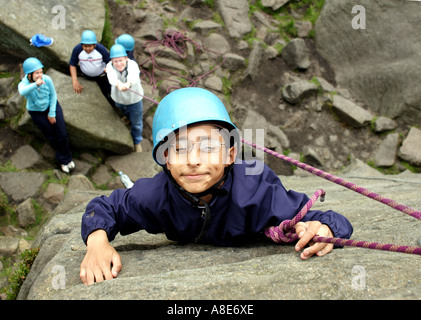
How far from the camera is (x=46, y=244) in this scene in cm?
309

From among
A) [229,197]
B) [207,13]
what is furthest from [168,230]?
[207,13]

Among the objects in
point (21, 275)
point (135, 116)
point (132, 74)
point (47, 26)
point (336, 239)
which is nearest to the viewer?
point (336, 239)

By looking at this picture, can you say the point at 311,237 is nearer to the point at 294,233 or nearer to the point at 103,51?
the point at 294,233

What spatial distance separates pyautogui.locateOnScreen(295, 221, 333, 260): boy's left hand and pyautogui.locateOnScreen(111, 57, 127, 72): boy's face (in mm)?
4548

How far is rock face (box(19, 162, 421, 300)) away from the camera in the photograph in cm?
172

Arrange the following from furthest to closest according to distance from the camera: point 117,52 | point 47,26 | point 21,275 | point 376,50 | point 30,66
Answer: point 376,50
point 47,26
point 117,52
point 30,66
point 21,275

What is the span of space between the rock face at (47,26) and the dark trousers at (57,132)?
162 centimetres

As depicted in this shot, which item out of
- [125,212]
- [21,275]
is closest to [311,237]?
[125,212]

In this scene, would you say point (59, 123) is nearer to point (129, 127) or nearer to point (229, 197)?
point (129, 127)

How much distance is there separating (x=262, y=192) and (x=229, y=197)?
0.24 m

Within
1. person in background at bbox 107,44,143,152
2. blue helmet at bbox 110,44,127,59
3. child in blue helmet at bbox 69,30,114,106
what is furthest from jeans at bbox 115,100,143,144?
blue helmet at bbox 110,44,127,59

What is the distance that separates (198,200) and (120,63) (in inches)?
162

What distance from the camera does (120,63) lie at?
5730 millimetres

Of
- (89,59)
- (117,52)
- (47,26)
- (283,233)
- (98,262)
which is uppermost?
(47,26)
